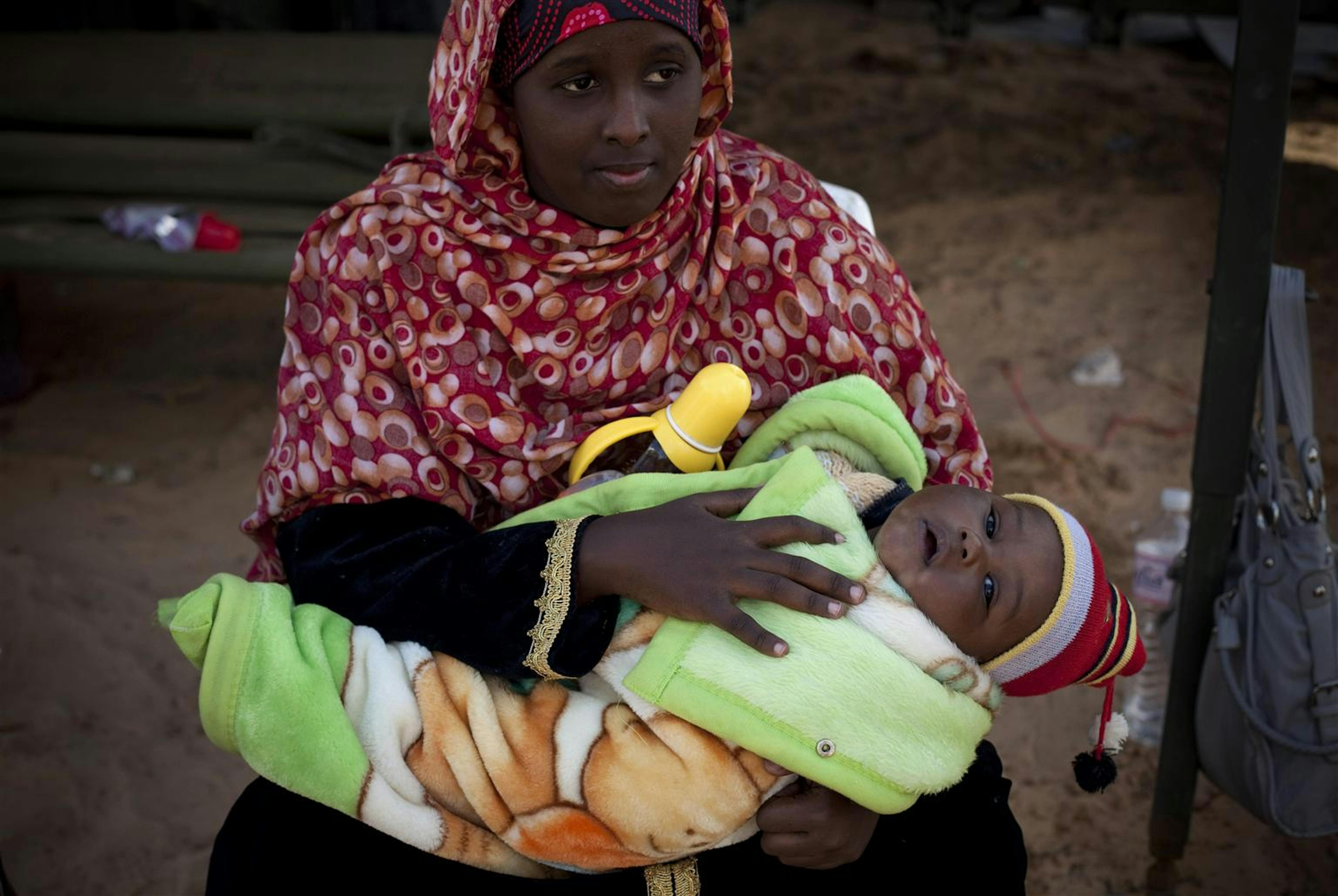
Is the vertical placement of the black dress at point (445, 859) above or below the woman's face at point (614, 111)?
below

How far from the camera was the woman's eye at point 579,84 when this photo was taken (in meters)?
1.93

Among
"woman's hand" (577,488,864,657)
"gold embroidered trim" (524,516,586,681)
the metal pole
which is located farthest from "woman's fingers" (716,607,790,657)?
the metal pole

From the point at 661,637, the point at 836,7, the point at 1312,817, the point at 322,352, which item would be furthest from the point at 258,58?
the point at 836,7

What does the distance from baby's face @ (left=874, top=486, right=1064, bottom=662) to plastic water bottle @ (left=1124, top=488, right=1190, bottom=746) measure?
4.83ft

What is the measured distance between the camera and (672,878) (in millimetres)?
1896

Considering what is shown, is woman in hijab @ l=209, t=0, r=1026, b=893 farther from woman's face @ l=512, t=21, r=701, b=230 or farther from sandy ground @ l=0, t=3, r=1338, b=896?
sandy ground @ l=0, t=3, r=1338, b=896

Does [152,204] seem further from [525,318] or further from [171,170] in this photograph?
[525,318]

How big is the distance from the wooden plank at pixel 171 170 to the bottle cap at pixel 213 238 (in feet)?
0.99

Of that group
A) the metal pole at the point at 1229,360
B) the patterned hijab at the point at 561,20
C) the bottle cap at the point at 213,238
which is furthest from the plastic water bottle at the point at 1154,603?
the bottle cap at the point at 213,238

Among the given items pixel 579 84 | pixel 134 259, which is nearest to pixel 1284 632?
pixel 579 84

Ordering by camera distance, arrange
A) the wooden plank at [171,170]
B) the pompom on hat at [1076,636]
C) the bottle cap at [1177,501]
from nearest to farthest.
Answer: the pompom on hat at [1076,636] → the bottle cap at [1177,501] → the wooden plank at [171,170]

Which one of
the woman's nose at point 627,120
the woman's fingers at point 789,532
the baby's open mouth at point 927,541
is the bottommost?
the baby's open mouth at point 927,541

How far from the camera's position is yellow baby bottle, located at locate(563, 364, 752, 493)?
204 cm

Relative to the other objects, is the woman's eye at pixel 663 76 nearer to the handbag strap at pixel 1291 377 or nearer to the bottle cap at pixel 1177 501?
the handbag strap at pixel 1291 377
